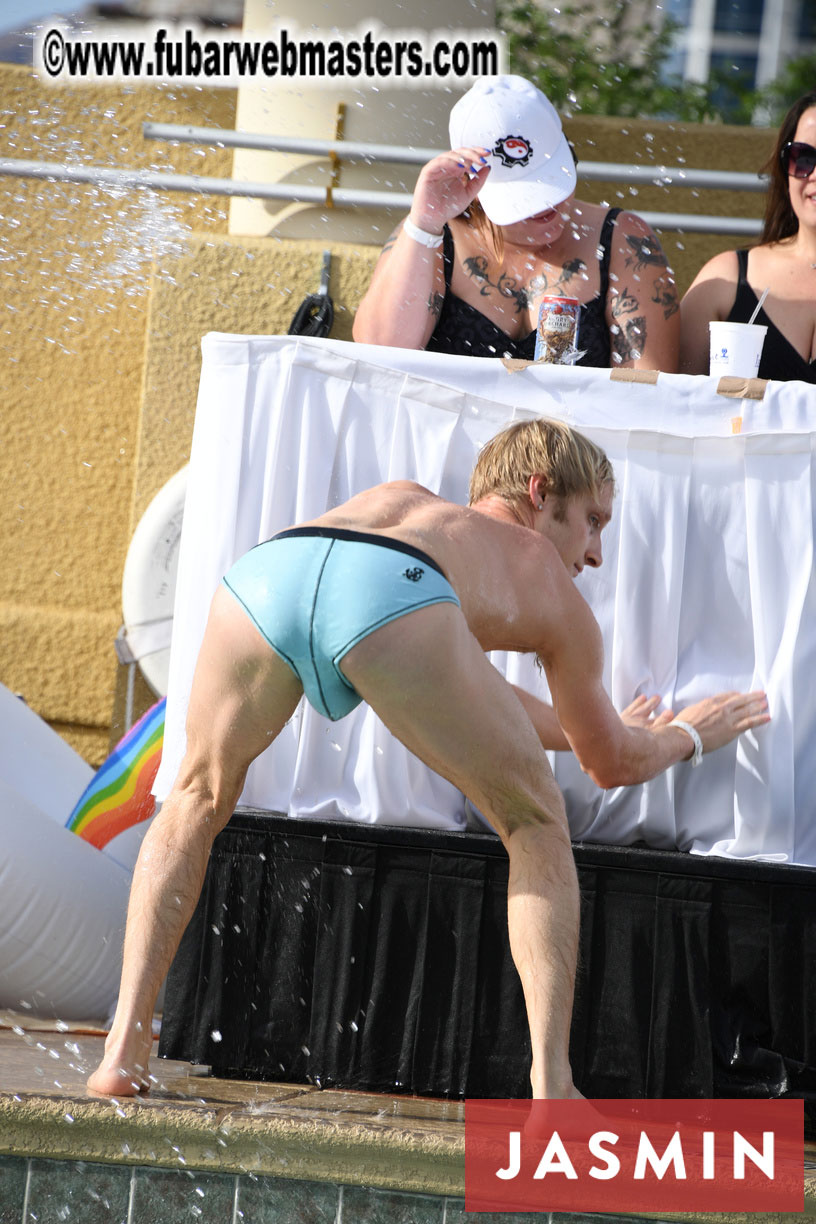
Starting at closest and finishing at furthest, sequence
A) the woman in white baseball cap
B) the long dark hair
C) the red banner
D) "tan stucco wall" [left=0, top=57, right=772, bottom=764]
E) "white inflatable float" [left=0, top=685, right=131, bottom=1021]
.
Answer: the red banner → "white inflatable float" [left=0, top=685, right=131, bottom=1021] → the woman in white baseball cap → the long dark hair → "tan stucco wall" [left=0, top=57, right=772, bottom=764]

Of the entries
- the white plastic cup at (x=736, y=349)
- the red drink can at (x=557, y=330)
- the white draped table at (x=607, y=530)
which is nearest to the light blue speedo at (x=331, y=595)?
the white draped table at (x=607, y=530)

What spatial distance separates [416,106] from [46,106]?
142 cm

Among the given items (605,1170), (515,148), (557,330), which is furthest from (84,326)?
(605,1170)

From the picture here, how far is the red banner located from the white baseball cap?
7.12 ft

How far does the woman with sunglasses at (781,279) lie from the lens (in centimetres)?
331

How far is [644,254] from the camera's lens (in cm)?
336

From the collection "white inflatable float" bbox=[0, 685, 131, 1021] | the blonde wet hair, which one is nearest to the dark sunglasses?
the blonde wet hair

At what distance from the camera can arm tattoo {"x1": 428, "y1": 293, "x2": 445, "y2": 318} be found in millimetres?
3287

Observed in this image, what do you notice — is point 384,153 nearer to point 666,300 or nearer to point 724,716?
point 666,300

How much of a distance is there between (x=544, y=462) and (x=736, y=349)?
742 mm

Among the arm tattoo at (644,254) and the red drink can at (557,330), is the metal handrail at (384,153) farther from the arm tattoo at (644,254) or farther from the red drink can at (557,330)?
the red drink can at (557,330)

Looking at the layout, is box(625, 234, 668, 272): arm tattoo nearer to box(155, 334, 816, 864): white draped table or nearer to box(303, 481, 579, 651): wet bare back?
box(155, 334, 816, 864): white draped table

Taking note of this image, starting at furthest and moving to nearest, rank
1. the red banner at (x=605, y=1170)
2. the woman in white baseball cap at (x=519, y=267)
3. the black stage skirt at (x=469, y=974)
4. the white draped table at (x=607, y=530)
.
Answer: the woman in white baseball cap at (x=519, y=267)
the white draped table at (x=607, y=530)
the black stage skirt at (x=469, y=974)
the red banner at (x=605, y=1170)

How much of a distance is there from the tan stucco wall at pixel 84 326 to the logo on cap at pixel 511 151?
150 cm
